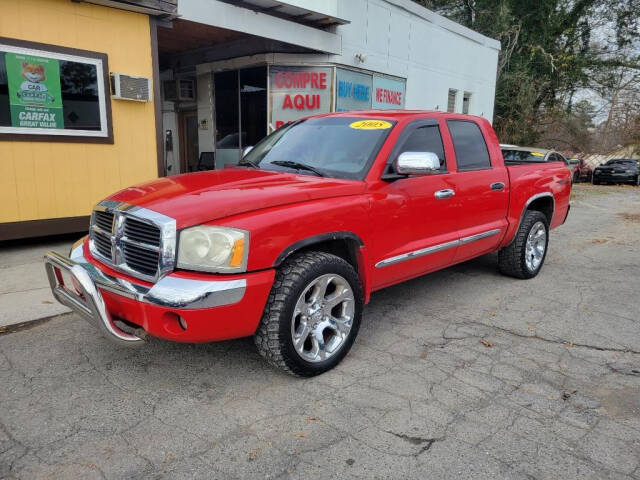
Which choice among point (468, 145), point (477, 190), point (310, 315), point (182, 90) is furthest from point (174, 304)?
point (182, 90)

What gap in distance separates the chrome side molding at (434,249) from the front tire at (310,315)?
463 mm

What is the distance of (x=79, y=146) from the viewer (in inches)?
270

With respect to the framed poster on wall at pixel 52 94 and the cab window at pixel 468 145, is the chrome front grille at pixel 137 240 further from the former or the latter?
the framed poster on wall at pixel 52 94

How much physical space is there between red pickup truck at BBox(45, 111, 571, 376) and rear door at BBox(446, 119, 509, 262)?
0.02 meters

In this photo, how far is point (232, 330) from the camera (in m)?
2.84

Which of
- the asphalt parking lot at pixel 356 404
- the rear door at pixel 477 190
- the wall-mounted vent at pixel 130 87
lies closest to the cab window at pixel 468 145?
the rear door at pixel 477 190

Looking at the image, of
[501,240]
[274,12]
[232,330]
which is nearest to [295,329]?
[232,330]

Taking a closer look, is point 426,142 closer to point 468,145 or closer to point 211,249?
point 468,145

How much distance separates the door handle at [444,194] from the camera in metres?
4.14

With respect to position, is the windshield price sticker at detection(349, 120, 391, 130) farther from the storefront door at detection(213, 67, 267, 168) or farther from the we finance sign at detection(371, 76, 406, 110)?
the we finance sign at detection(371, 76, 406, 110)

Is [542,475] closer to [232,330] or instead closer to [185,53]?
[232,330]

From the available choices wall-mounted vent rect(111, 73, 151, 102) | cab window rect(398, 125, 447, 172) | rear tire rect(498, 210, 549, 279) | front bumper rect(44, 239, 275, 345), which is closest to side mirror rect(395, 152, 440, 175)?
cab window rect(398, 125, 447, 172)

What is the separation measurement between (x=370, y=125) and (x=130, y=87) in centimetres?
470

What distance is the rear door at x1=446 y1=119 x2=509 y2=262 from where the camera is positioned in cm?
451
